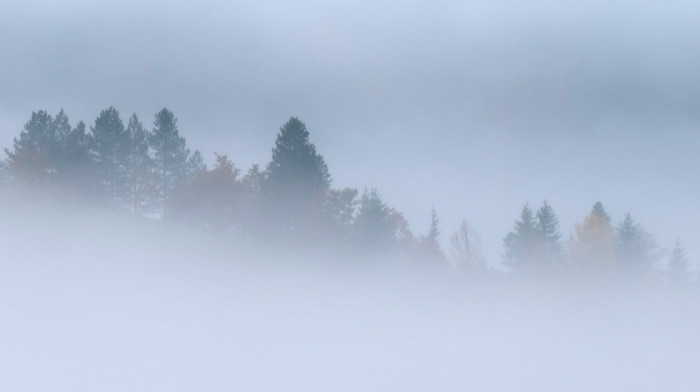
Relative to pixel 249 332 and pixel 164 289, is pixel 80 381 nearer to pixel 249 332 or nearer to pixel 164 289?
pixel 249 332

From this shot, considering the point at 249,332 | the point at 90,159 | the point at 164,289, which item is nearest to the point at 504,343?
the point at 249,332

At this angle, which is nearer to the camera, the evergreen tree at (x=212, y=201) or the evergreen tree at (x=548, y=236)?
the evergreen tree at (x=212, y=201)

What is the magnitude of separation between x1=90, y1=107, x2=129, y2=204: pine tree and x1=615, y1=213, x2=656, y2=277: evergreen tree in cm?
3516

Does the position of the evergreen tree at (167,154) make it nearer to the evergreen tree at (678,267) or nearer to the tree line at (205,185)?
the tree line at (205,185)

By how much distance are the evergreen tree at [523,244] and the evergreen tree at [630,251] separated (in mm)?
6175

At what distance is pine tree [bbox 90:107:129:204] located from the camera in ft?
180

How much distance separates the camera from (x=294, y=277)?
42656mm

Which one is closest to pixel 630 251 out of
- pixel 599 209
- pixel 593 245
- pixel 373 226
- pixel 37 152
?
pixel 593 245

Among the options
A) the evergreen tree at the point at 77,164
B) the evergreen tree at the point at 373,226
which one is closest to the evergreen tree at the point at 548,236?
the evergreen tree at the point at 373,226

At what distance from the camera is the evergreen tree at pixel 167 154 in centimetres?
5862

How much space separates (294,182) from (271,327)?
803 inches

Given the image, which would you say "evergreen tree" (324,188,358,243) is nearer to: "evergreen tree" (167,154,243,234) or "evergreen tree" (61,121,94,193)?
"evergreen tree" (167,154,243,234)

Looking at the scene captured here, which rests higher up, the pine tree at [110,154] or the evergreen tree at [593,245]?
the pine tree at [110,154]

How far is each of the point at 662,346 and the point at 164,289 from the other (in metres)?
21.5
